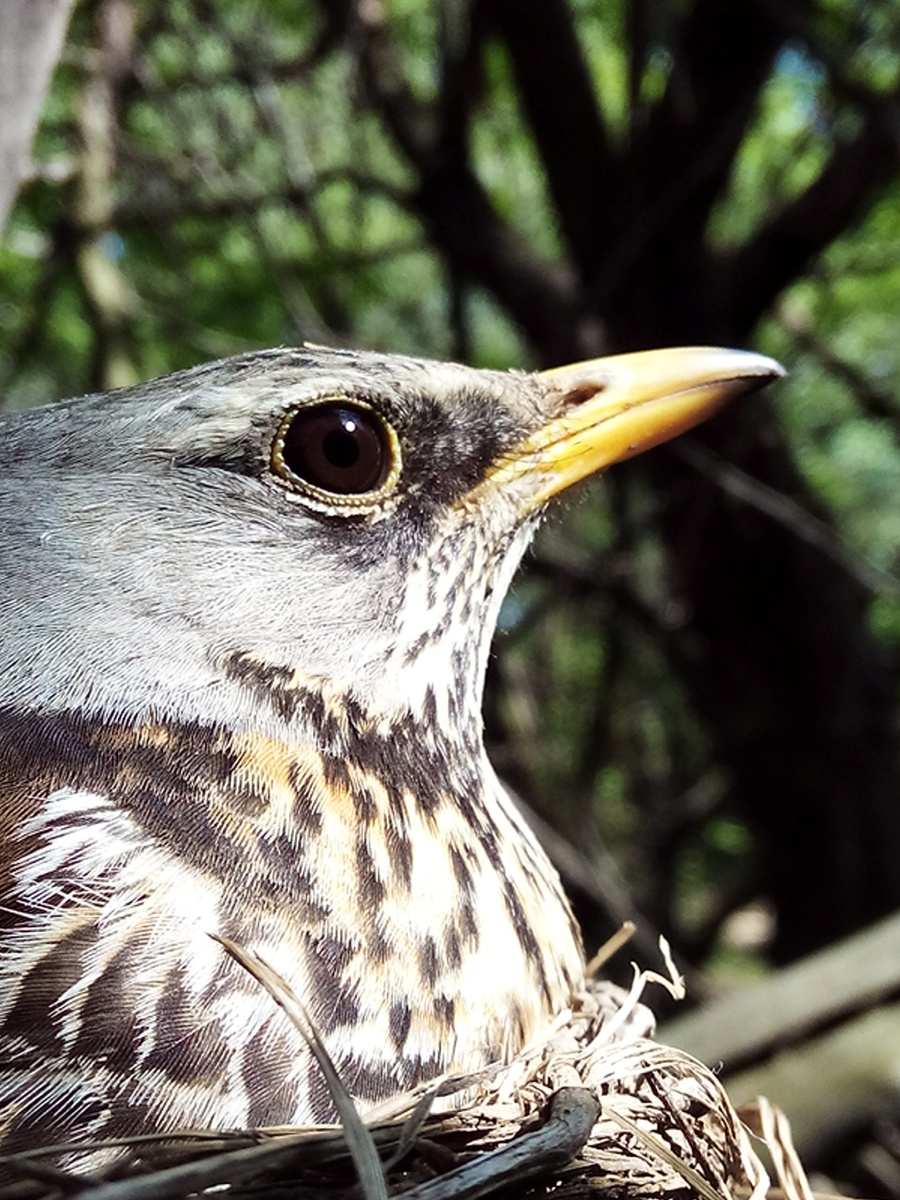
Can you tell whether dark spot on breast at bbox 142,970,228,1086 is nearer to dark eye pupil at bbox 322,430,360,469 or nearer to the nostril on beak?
dark eye pupil at bbox 322,430,360,469

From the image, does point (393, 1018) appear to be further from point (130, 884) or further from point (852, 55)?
point (852, 55)

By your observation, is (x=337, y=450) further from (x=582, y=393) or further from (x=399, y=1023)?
(x=399, y=1023)

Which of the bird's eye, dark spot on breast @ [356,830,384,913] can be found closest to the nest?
dark spot on breast @ [356,830,384,913]

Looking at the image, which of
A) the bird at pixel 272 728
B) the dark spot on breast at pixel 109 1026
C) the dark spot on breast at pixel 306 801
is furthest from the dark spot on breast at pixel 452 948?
the dark spot on breast at pixel 109 1026

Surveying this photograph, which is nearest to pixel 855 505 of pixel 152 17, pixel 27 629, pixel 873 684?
pixel 873 684

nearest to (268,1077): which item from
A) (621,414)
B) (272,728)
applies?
(272,728)

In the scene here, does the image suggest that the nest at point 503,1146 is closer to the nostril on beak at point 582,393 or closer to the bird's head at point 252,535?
the bird's head at point 252,535
